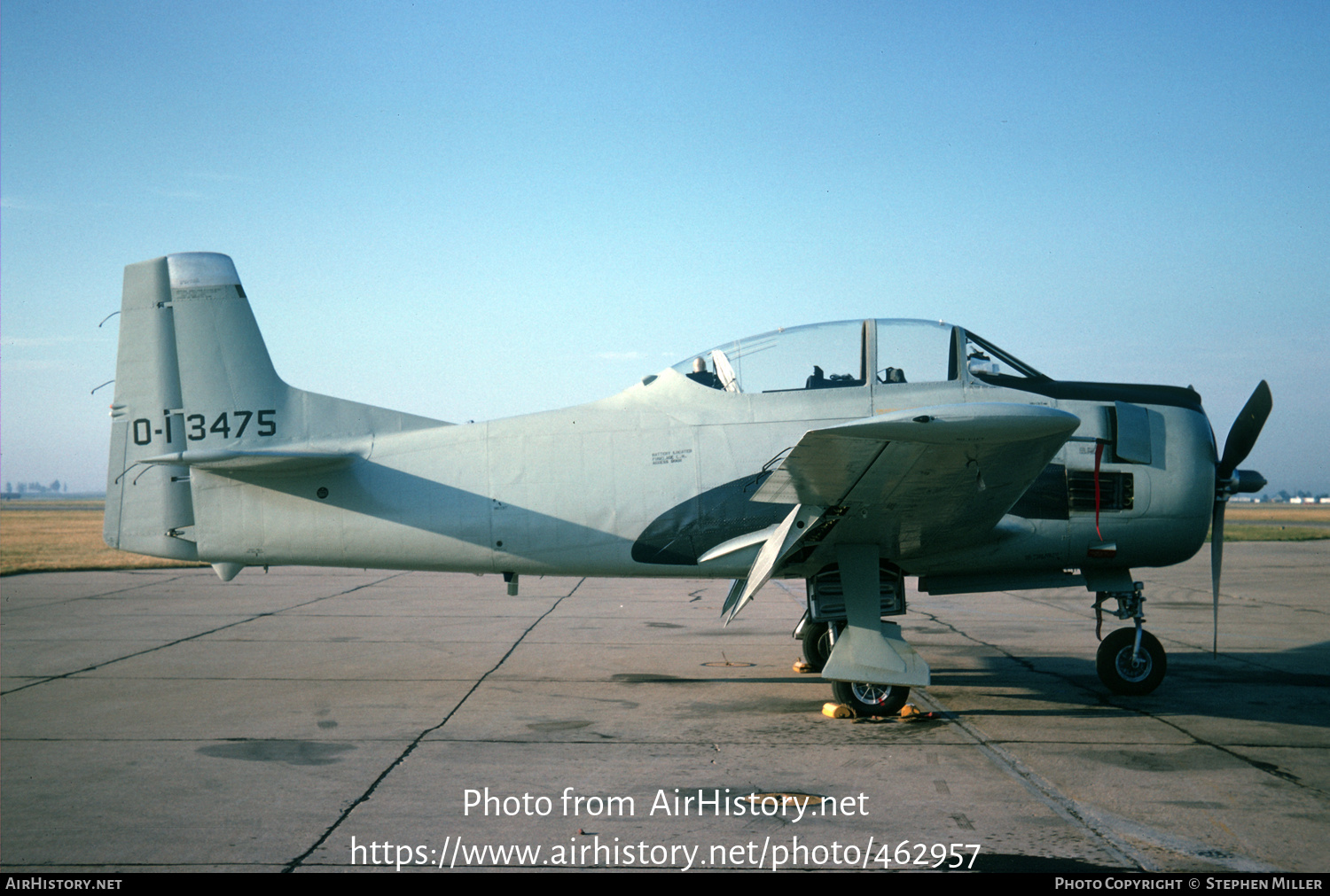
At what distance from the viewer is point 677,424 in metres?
7.38

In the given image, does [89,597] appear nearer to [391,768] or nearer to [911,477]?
[391,768]

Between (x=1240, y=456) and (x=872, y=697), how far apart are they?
4093 millimetres

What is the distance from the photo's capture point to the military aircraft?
7.20 m

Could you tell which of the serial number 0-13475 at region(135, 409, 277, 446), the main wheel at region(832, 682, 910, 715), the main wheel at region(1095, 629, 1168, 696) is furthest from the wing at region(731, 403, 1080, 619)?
the serial number 0-13475 at region(135, 409, 277, 446)

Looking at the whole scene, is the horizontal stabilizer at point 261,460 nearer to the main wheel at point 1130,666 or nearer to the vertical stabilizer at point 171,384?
the vertical stabilizer at point 171,384

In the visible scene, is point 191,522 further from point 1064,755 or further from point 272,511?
point 1064,755

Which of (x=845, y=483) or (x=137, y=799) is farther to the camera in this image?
(x=845, y=483)

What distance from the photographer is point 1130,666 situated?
7.61 metres

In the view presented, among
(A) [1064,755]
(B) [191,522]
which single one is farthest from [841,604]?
(B) [191,522]

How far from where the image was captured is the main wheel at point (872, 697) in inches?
267

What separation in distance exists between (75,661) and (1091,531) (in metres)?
10.2

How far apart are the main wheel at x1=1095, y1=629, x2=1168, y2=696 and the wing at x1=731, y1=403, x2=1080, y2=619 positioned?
1826 mm

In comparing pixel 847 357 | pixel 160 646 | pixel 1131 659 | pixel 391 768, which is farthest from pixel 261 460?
pixel 1131 659
